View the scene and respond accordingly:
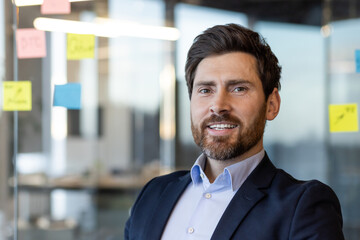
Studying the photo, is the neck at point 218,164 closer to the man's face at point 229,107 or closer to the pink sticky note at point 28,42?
the man's face at point 229,107

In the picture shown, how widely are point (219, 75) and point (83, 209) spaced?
3.44m

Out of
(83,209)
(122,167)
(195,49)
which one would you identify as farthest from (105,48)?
(195,49)

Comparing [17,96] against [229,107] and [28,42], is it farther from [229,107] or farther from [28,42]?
[229,107]

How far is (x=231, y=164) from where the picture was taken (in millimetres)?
1361

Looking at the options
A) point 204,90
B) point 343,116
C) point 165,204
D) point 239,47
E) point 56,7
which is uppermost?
point 56,7

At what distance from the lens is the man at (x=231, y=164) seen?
1.22 meters

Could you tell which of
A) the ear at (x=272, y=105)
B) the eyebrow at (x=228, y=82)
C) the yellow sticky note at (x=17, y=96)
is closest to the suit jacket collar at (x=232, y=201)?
the ear at (x=272, y=105)

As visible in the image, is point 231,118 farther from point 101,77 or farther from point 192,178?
point 101,77

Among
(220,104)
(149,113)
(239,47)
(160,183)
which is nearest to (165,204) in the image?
(160,183)

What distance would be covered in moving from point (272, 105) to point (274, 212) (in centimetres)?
34

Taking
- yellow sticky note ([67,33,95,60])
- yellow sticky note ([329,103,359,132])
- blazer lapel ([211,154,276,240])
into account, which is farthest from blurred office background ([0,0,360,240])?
blazer lapel ([211,154,276,240])

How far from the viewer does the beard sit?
1305 millimetres

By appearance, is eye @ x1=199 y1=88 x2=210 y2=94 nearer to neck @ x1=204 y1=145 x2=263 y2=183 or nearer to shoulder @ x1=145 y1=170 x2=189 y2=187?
neck @ x1=204 y1=145 x2=263 y2=183

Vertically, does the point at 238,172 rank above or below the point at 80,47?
below
